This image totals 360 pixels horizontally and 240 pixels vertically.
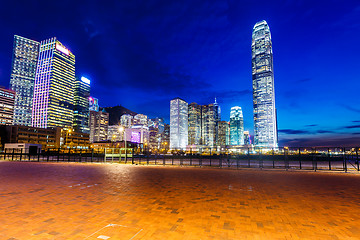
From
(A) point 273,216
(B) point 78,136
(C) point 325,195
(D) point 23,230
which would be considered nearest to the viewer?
(D) point 23,230

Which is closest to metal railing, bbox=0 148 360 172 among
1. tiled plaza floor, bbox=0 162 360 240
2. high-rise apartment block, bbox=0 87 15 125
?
tiled plaza floor, bbox=0 162 360 240

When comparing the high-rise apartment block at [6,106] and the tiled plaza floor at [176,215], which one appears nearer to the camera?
the tiled plaza floor at [176,215]

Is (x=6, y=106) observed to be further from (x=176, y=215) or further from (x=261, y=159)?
(x=176, y=215)

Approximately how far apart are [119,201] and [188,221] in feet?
8.85

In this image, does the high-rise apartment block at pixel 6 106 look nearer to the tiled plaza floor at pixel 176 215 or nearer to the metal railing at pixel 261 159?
the metal railing at pixel 261 159

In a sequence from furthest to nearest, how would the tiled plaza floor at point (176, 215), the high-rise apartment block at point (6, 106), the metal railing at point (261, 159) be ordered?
the high-rise apartment block at point (6, 106) < the metal railing at point (261, 159) < the tiled plaza floor at point (176, 215)

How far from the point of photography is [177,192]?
25.1 feet

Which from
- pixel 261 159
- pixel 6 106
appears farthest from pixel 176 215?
pixel 6 106

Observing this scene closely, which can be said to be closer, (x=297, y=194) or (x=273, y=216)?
(x=273, y=216)

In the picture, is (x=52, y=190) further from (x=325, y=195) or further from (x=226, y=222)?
(x=325, y=195)

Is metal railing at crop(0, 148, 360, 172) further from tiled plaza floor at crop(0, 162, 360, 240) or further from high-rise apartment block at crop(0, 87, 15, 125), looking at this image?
high-rise apartment block at crop(0, 87, 15, 125)

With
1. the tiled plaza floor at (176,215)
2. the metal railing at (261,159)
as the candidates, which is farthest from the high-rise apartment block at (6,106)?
the tiled plaza floor at (176,215)

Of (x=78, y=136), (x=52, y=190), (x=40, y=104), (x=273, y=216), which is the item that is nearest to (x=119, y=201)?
(x=52, y=190)

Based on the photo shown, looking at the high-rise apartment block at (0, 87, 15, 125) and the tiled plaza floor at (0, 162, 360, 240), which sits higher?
the high-rise apartment block at (0, 87, 15, 125)
